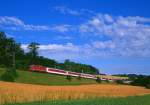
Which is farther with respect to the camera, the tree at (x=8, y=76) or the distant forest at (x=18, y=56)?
the distant forest at (x=18, y=56)

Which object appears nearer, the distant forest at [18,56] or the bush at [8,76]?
the bush at [8,76]

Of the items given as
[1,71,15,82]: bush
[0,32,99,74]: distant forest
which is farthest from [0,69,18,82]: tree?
[0,32,99,74]: distant forest

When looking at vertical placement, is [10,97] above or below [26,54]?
below

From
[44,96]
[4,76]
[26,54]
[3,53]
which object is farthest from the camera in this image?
[26,54]

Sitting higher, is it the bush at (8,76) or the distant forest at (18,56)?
the distant forest at (18,56)

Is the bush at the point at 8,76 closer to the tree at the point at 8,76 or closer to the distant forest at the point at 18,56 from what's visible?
the tree at the point at 8,76

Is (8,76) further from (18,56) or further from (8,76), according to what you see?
(18,56)

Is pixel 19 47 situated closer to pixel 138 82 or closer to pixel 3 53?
pixel 3 53

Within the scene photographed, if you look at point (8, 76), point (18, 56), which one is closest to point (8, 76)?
point (8, 76)

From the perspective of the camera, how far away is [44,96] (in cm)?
3878

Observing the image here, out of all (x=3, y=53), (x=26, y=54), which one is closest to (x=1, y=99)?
(x=3, y=53)

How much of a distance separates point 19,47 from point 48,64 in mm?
14668

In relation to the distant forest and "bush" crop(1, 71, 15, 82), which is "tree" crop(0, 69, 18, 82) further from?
the distant forest

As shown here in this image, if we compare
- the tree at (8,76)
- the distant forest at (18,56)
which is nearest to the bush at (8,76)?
the tree at (8,76)
